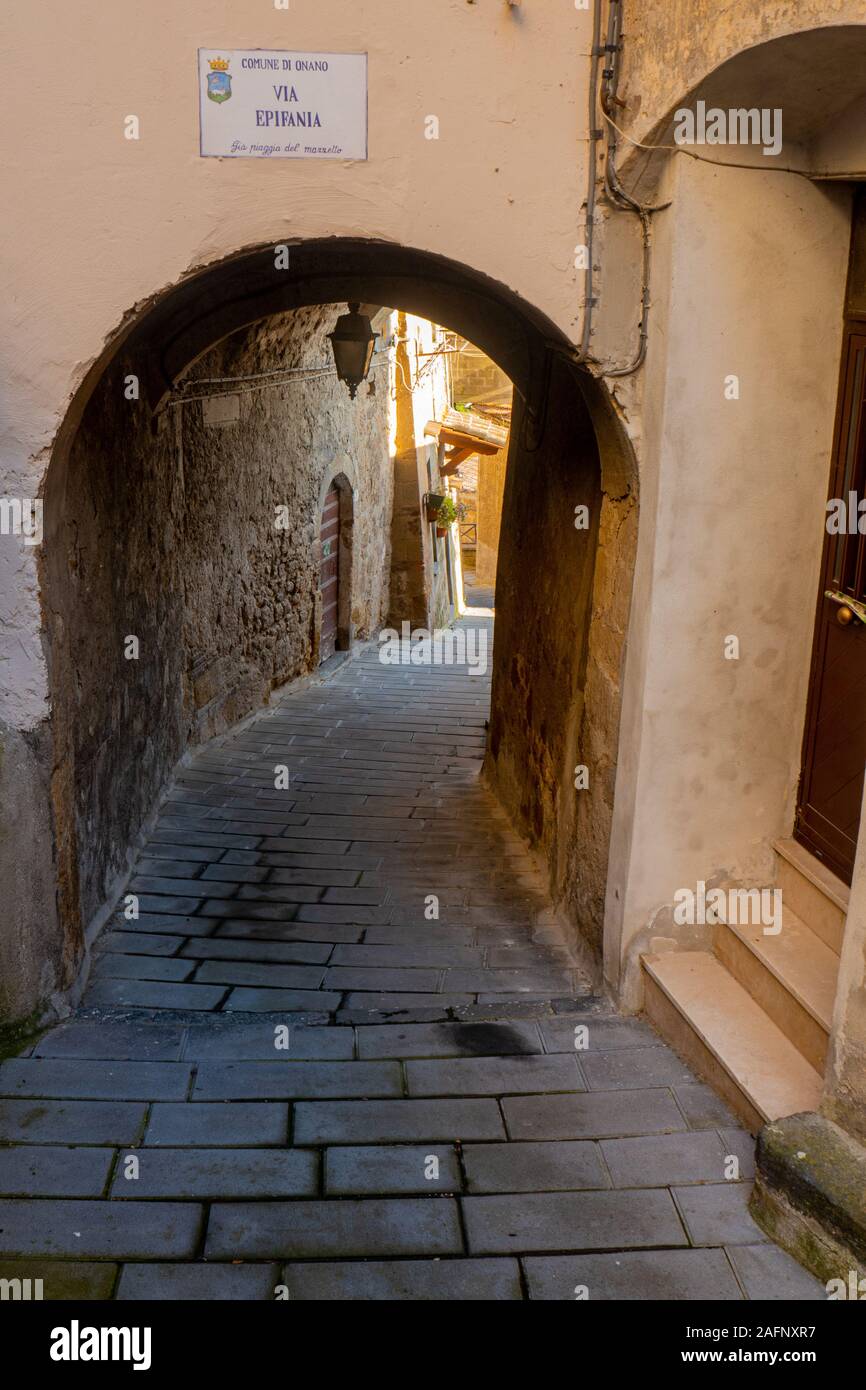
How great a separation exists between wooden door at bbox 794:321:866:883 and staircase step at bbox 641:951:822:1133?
0.55m

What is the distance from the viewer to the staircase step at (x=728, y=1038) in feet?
11.2

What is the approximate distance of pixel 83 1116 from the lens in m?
3.52

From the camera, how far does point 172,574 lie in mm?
6906

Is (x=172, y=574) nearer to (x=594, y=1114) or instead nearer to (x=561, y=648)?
(x=561, y=648)

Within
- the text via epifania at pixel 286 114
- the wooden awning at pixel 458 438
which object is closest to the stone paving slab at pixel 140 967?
the text via epifania at pixel 286 114

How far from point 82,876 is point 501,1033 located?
1737 millimetres

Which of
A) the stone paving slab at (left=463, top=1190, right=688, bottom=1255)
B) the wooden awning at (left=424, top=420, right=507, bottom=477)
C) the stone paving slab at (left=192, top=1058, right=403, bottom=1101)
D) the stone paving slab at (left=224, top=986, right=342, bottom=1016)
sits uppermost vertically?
the wooden awning at (left=424, top=420, right=507, bottom=477)

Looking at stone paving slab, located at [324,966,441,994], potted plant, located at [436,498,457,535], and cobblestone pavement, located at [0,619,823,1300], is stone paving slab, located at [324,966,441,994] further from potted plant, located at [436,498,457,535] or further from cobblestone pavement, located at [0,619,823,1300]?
potted plant, located at [436,498,457,535]

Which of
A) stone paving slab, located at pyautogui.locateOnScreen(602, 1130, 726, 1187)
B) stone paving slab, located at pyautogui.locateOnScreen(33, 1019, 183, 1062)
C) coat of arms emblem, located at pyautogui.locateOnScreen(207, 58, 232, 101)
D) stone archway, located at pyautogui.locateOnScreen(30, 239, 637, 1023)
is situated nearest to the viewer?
stone paving slab, located at pyautogui.locateOnScreen(602, 1130, 726, 1187)

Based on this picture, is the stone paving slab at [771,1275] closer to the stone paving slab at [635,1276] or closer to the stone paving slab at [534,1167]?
the stone paving slab at [635,1276]

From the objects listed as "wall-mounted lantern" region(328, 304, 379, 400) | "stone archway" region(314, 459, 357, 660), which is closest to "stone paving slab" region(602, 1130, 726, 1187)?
"wall-mounted lantern" region(328, 304, 379, 400)

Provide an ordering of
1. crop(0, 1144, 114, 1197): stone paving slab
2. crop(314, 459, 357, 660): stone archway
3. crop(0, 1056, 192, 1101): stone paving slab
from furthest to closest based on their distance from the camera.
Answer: crop(314, 459, 357, 660): stone archway → crop(0, 1056, 192, 1101): stone paving slab → crop(0, 1144, 114, 1197): stone paving slab

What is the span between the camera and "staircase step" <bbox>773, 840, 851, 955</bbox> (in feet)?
12.3

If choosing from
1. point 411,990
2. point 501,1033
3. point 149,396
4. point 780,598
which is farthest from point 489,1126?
point 149,396
